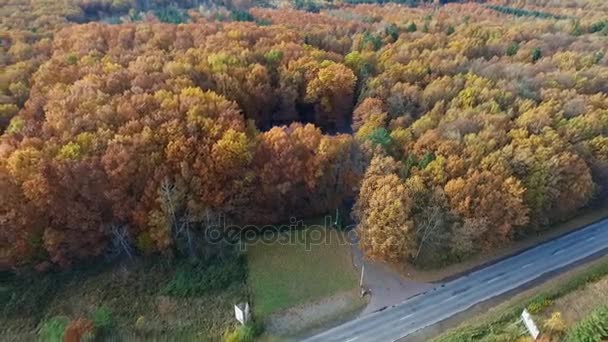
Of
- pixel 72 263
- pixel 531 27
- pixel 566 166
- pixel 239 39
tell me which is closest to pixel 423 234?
pixel 566 166

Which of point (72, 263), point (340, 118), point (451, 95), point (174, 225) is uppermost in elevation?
point (451, 95)

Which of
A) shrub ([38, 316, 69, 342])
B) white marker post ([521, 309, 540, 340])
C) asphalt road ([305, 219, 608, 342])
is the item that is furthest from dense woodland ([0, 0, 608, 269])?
white marker post ([521, 309, 540, 340])

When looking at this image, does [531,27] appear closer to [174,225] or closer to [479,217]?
[479,217]

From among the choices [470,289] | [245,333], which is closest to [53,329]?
[245,333]

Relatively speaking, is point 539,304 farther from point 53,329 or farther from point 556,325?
point 53,329

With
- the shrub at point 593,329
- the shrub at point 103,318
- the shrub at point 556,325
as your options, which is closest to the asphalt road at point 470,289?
the shrub at point 556,325

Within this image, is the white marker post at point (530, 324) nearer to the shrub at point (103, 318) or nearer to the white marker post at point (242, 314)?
the white marker post at point (242, 314)
